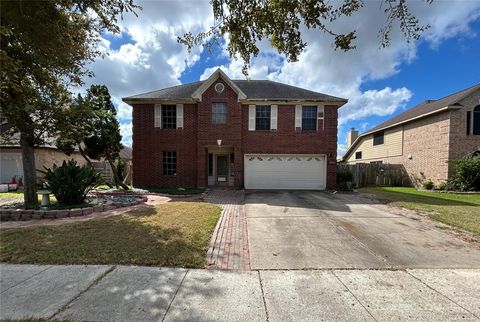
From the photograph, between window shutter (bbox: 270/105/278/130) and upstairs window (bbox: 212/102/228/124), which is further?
window shutter (bbox: 270/105/278/130)

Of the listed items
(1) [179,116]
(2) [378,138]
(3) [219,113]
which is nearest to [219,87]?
(3) [219,113]

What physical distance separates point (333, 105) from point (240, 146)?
6058mm

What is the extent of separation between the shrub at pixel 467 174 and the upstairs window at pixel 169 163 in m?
16.7

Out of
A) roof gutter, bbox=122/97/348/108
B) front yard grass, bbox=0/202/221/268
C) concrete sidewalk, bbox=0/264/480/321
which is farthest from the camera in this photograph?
roof gutter, bbox=122/97/348/108

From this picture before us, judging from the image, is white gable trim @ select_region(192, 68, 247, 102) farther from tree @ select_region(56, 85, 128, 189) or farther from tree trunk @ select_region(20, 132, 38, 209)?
tree trunk @ select_region(20, 132, 38, 209)

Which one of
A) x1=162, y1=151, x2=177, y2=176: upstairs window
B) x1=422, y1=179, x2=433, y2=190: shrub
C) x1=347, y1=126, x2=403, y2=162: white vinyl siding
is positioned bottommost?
x1=422, y1=179, x2=433, y2=190: shrub

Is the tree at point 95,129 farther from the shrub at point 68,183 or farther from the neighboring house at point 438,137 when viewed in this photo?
the neighboring house at point 438,137

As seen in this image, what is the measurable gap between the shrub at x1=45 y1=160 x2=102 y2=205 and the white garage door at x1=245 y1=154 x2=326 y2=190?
8.60 meters

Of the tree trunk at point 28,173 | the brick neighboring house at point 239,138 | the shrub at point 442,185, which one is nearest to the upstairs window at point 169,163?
the brick neighboring house at point 239,138

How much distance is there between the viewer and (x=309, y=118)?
15.0 meters

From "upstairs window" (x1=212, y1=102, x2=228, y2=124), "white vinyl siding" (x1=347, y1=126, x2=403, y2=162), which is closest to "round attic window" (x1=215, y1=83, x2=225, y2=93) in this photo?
"upstairs window" (x1=212, y1=102, x2=228, y2=124)

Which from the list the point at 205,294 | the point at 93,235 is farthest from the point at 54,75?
the point at 205,294

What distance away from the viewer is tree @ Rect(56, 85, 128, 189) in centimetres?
867

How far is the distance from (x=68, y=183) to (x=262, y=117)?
10297 millimetres
